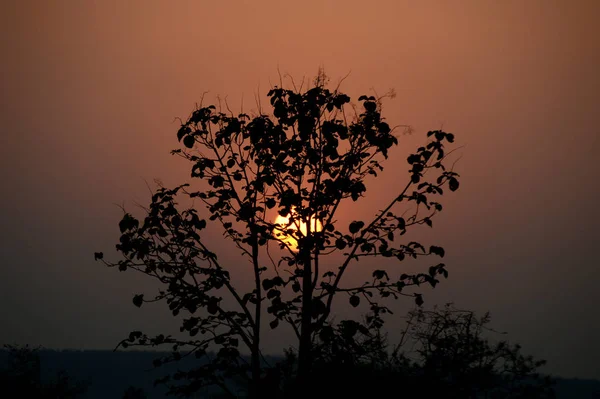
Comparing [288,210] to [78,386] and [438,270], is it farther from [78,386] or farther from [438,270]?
[78,386]

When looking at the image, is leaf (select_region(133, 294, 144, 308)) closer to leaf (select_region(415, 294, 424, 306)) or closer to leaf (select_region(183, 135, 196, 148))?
leaf (select_region(183, 135, 196, 148))

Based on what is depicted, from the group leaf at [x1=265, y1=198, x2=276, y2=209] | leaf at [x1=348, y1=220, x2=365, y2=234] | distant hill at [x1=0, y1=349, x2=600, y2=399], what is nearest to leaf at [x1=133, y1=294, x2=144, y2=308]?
leaf at [x1=265, y1=198, x2=276, y2=209]

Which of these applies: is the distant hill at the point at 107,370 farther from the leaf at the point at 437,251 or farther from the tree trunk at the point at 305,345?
the leaf at the point at 437,251

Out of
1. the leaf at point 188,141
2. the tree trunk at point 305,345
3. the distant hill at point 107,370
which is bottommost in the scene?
the tree trunk at point 305,345

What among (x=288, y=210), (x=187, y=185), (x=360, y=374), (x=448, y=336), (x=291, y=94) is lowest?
(x=360, y=374)

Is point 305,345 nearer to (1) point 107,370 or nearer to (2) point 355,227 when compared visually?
(2) point 355,227

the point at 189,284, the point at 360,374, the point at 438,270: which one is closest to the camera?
the point at 438,270

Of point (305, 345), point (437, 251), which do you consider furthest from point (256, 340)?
point (437, 251)

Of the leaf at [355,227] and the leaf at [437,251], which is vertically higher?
the leaf at [355,227]

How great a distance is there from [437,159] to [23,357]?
25.3 meters

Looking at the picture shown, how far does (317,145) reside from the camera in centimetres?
991

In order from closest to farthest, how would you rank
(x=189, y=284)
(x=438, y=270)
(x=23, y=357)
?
(x=438, y=270) → (x=189, y=284) → (x=23, y=357)

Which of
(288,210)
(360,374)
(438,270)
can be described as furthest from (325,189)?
(360,374)

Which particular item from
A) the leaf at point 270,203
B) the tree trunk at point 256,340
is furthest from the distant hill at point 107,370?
the leaf at point 270,203
